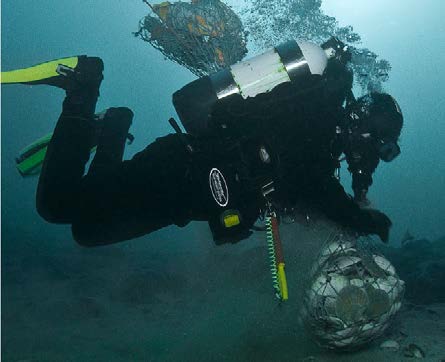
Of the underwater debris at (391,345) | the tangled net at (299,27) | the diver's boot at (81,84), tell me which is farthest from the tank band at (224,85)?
the tangled net at (299,27)

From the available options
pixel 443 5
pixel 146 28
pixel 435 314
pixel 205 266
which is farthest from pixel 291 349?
pixel 443 5

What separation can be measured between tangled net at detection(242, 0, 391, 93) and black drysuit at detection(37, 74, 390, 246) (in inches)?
237

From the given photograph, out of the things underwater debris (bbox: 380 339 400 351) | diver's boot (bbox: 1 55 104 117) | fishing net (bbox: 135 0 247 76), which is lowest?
underwater debris (bbox: 380 339 400 351)

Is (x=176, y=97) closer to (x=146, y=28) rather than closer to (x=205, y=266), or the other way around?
(x=146, y=28)

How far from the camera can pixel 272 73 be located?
3027 mm

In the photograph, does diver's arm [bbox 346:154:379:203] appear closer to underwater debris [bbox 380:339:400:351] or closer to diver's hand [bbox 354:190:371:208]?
diver's hand [bbox 354:190:371:208]

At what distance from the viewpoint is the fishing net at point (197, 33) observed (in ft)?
21.4

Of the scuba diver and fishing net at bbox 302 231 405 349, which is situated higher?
the scuba diver

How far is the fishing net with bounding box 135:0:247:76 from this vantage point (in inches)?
256

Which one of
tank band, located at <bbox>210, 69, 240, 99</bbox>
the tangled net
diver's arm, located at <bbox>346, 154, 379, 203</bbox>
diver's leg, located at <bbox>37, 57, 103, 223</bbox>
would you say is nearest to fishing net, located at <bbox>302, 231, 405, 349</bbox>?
diver's arm, located at <bbox>346, 154, 379, 203</bbox>

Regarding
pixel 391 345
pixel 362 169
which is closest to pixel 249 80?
pixel 362 169

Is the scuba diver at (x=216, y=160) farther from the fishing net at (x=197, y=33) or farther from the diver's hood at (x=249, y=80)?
the fishing net at (x=197, y=33)

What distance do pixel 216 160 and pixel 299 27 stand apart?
26.2 ft

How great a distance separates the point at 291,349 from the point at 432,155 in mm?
98416
